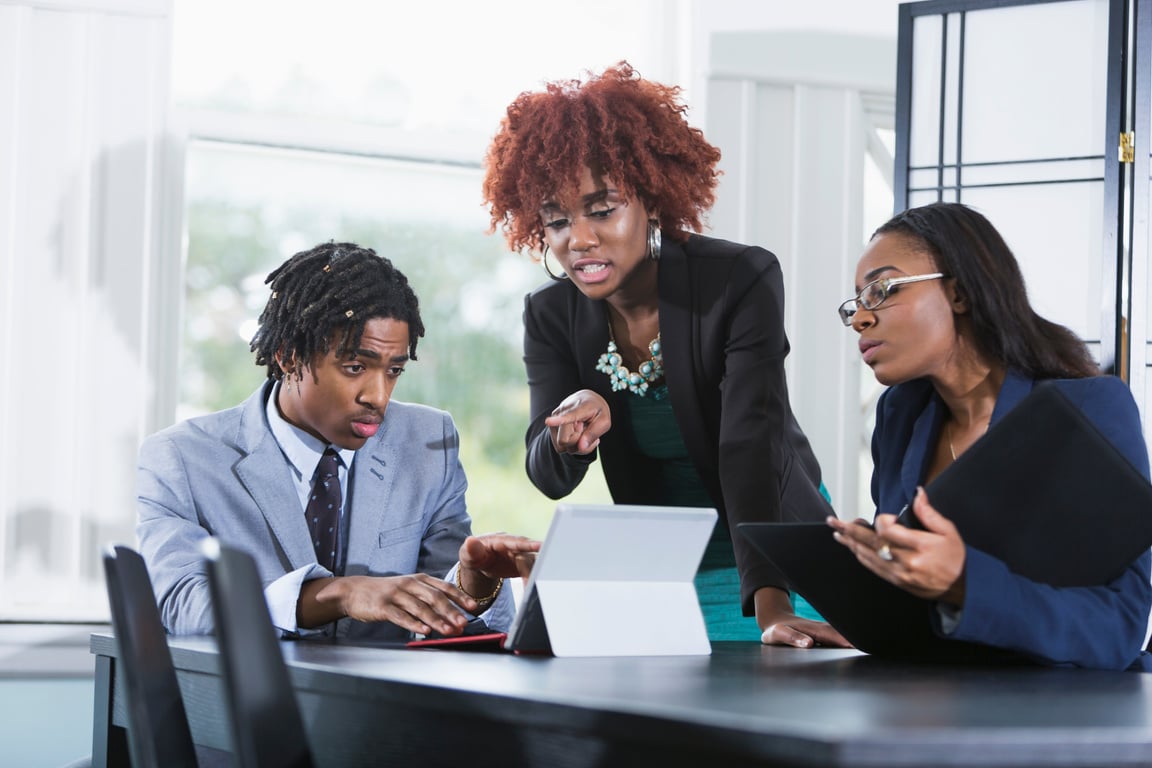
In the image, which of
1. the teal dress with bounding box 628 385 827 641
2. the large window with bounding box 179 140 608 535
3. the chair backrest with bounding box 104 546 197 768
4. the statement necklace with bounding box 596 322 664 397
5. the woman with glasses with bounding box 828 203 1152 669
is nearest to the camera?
the chair backrest with bounding box 104 546 197 768

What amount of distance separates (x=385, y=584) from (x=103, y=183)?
2.14m

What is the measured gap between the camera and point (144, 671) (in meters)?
1.29

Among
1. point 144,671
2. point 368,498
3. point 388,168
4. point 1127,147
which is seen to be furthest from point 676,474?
Result: point 388,168

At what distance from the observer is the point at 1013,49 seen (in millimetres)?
3400

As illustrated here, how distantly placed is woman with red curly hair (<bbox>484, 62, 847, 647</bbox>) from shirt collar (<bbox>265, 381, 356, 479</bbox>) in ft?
1.24

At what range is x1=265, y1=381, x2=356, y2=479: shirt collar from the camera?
220 centimetres

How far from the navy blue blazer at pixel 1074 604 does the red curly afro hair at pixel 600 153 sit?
2.69ft

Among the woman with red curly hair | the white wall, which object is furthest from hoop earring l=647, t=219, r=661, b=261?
the white wall

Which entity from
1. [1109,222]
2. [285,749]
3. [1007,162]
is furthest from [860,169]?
[285,749]

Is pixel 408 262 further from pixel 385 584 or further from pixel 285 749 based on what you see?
pixel 285 749

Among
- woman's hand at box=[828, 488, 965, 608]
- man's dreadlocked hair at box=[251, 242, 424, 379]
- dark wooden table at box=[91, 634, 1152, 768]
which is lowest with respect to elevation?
dark wooden table at box=[91, 634, 1152, 768]

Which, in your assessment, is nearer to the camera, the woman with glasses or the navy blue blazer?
the navy blue blazer

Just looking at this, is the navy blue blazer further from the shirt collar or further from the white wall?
the white wall

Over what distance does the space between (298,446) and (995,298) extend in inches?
45.6
